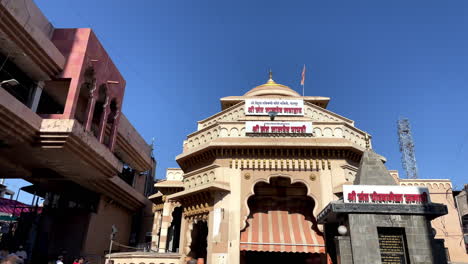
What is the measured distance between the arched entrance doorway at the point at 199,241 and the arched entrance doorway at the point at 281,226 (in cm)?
332

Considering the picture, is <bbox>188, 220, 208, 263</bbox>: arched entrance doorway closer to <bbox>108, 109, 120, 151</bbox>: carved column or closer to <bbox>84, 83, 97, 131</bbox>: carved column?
<bbox>108, 109, 120, 151</bbox>: carved column

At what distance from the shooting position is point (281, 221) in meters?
20.1

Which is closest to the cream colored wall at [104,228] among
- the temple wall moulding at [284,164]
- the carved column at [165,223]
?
the carved column at [165,223]

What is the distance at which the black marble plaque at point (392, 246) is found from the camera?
10500 mm

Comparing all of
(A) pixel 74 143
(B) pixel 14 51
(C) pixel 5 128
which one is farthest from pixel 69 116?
(B) pixel 14 51

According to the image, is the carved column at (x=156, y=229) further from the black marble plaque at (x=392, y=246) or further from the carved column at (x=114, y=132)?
the black marble plaque at (x=392, y=246)

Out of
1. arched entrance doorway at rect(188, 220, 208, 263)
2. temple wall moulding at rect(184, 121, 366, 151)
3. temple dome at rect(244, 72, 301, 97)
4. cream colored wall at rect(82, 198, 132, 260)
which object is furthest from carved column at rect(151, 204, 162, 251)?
temple dome at rect(244, 72, 301, 97)

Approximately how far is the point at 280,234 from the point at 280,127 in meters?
6.76

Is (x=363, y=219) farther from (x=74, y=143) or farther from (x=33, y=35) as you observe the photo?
(x=33, y=35)

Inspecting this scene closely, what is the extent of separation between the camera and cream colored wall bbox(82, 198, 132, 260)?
26969 millimetres

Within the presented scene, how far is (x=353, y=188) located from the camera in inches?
446

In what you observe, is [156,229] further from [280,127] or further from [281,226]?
[280,127]

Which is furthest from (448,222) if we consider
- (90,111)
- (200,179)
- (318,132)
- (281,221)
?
(90,111)

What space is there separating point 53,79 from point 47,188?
12821 mm
